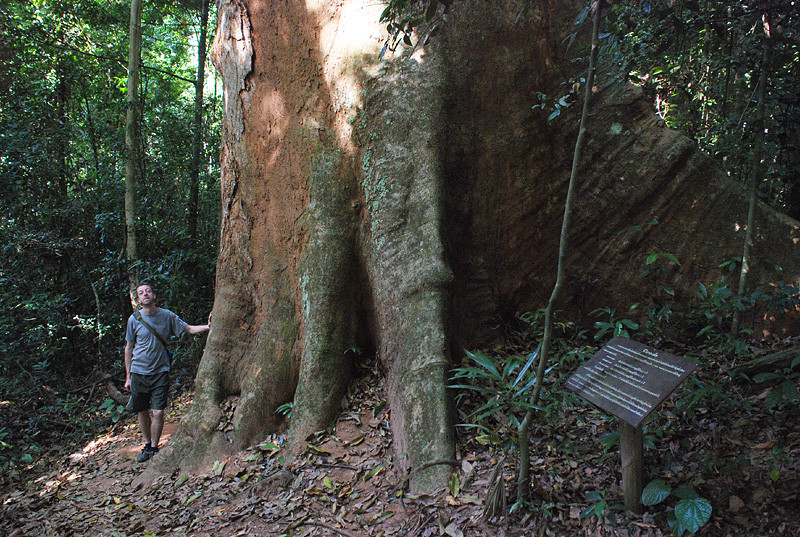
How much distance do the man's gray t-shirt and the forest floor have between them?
0.99 m

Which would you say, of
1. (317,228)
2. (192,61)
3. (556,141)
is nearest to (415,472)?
(317,228)

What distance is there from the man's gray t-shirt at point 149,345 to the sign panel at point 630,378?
4.24 m

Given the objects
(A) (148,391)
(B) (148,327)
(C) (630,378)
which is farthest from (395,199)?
(A) (148,391)

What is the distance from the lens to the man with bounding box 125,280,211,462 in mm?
5016

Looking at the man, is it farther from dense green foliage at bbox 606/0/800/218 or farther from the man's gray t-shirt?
dense green foliage at bbox 606/0/800/218

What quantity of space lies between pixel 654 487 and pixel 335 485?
2029 mm

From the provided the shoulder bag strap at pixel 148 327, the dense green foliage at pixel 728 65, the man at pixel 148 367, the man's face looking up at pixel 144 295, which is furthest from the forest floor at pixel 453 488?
the dense green foliage at pixel 728 65

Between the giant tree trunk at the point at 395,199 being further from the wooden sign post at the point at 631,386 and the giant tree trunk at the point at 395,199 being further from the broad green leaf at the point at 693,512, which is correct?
the broad green leaf at the point at 693,512

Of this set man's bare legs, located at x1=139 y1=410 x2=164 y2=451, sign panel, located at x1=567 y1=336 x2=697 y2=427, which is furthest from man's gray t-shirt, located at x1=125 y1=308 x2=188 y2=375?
sign panel, located at x1=567 y1=336 x2=697 y2=427

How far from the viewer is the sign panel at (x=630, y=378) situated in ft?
7.00

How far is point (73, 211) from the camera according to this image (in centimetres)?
788

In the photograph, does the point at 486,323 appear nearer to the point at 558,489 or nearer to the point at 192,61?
the point at 558,489

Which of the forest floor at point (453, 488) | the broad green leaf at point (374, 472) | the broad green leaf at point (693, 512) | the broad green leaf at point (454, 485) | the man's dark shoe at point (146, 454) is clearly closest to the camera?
the broad green leaf at point (693, 512)

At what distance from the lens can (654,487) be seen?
2.32m
